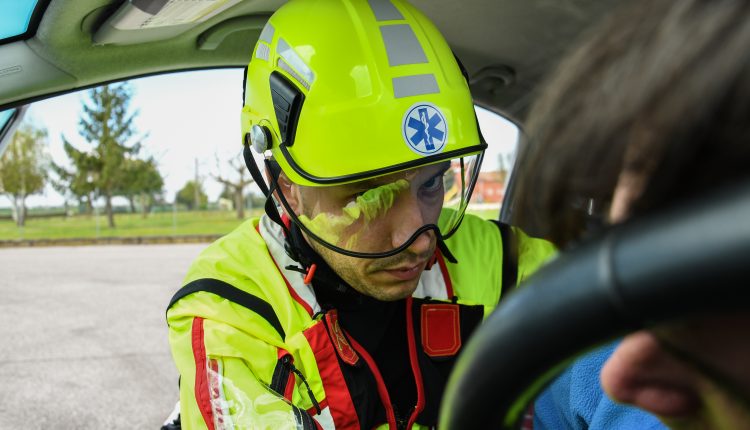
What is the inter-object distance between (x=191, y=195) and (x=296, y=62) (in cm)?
3313

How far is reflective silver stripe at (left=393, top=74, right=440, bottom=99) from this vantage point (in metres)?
1.35

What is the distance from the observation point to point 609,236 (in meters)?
0.35

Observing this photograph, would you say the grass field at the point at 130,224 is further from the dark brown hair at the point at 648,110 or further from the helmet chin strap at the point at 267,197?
the dark brown hair at the point at 648,110

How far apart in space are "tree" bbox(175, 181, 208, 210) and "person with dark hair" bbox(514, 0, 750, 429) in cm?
3046

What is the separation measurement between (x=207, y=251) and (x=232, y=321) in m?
0.25

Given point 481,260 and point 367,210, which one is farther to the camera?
point 481,260

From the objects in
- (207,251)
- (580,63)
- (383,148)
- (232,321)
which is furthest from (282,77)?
(580,63)

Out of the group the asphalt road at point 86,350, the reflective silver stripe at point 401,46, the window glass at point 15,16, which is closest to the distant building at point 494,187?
the reflective silver stripe at point 401,46

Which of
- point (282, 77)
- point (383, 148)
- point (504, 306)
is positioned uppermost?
point (282, 77)

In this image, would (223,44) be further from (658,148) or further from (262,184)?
(658,148)

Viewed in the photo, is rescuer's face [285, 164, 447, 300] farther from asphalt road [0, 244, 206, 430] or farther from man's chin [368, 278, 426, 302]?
asphalt road [0, 244, 206, 430]

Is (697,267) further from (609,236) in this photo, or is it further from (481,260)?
(481,260)

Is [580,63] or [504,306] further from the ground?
[580,63]

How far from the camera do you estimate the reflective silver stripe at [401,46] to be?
1393mm
